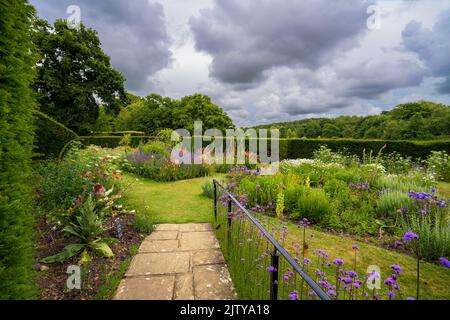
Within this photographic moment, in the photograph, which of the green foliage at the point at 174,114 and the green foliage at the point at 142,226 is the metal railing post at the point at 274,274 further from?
the green foliage at the point at 174,114

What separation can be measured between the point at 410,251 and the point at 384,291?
1369 mm

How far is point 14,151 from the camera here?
70.6 inches

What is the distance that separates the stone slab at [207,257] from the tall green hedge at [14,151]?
1710mm

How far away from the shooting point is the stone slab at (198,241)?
3473mm

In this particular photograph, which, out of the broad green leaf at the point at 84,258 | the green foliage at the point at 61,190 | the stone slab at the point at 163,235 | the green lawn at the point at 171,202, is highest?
the green foliage at the point at 61,190

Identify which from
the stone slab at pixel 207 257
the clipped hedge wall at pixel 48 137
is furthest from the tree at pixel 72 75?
the stone slab at pixel 207 257

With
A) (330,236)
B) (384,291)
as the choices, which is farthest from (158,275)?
(330,236)

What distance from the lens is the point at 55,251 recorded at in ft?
10.2

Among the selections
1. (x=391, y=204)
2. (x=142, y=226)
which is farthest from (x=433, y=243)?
(x=142, y=226)

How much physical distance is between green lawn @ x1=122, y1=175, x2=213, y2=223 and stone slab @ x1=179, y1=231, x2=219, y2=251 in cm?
67

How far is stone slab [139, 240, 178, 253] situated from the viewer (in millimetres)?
3357
